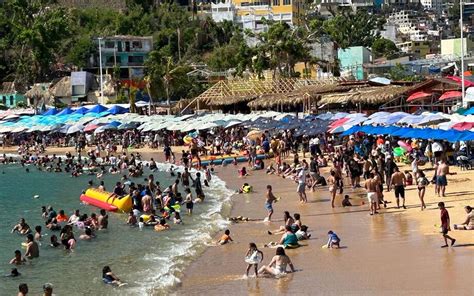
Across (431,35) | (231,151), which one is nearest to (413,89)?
(231,151)

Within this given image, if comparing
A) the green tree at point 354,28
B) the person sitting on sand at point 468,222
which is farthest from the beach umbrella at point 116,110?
the person sitting on sand at point 468,222

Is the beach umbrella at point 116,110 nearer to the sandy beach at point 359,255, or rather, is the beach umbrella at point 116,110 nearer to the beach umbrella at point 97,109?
the beach umbrella at point 97,109

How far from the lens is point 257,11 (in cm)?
12206

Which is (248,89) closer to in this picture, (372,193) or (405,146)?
(405,146)

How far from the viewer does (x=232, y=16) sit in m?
124

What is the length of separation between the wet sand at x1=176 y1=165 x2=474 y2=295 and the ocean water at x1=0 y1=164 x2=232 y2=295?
833 mm

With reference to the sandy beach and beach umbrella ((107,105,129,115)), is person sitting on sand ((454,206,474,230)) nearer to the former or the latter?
the sandy beach

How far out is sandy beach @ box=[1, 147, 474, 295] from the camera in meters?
16.4

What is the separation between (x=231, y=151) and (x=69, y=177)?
9.91 meters

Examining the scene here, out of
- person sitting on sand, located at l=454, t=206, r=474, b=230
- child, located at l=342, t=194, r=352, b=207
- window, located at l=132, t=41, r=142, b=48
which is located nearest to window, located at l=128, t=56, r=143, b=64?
window, located at l=132, t=41, r=142, b=48

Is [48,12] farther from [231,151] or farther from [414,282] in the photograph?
[414,282]

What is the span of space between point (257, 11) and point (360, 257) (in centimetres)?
10561

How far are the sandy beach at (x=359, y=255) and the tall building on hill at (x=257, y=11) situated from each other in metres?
88.6

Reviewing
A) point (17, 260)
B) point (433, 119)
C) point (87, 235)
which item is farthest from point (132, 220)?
point (433, 119)
